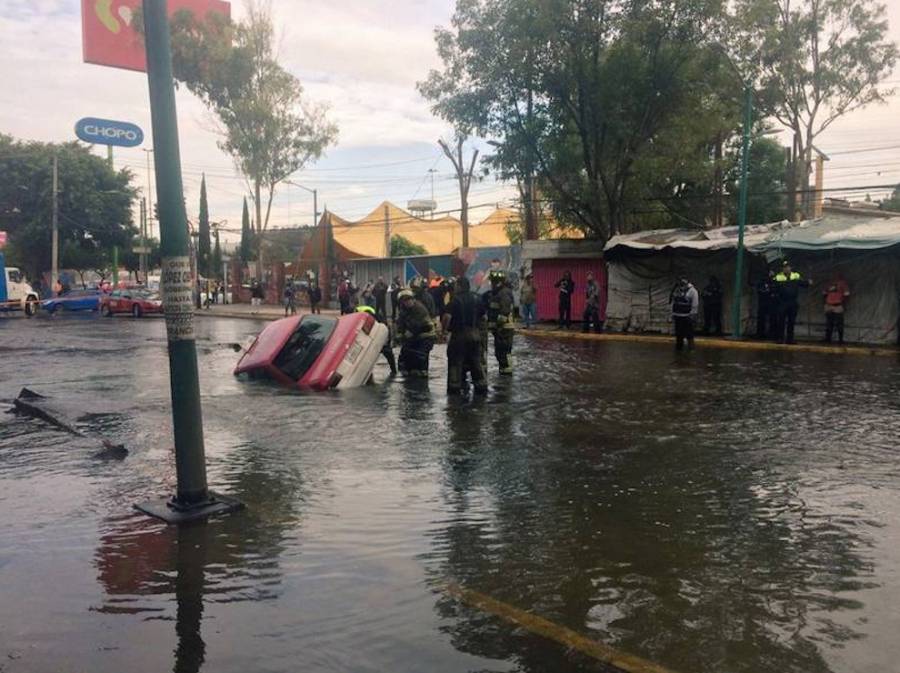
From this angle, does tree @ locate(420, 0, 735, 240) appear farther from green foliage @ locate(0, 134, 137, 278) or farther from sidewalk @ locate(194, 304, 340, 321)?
green foliage @ locate(0, 134, 137, 278)

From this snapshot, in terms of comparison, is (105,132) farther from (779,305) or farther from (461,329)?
(461,329)

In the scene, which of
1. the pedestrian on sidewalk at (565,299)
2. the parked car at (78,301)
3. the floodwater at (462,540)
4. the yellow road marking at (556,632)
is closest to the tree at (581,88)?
the pedestrian on sidewalk at (565,299)

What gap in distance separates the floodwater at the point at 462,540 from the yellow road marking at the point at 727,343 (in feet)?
25.2

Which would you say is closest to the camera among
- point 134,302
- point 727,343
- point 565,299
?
point 727,343

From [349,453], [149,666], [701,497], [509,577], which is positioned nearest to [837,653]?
[509,577]

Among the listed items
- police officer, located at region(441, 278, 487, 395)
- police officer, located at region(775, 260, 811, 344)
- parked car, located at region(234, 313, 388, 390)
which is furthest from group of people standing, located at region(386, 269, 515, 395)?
police officer, located at region(775, 260, 811, 344)

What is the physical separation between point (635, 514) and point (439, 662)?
Answer: 2501mm

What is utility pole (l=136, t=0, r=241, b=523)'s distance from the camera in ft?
17.9

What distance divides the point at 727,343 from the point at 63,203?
4371 centimetres

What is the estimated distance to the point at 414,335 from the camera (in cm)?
1284

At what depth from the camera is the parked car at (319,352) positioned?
11773 millimetres

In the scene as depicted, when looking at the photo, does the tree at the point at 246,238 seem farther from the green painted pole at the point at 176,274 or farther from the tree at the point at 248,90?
the green painted pole at the point at 176,274

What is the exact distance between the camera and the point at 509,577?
4414 millimetres

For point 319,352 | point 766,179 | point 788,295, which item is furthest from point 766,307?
point 766,179
